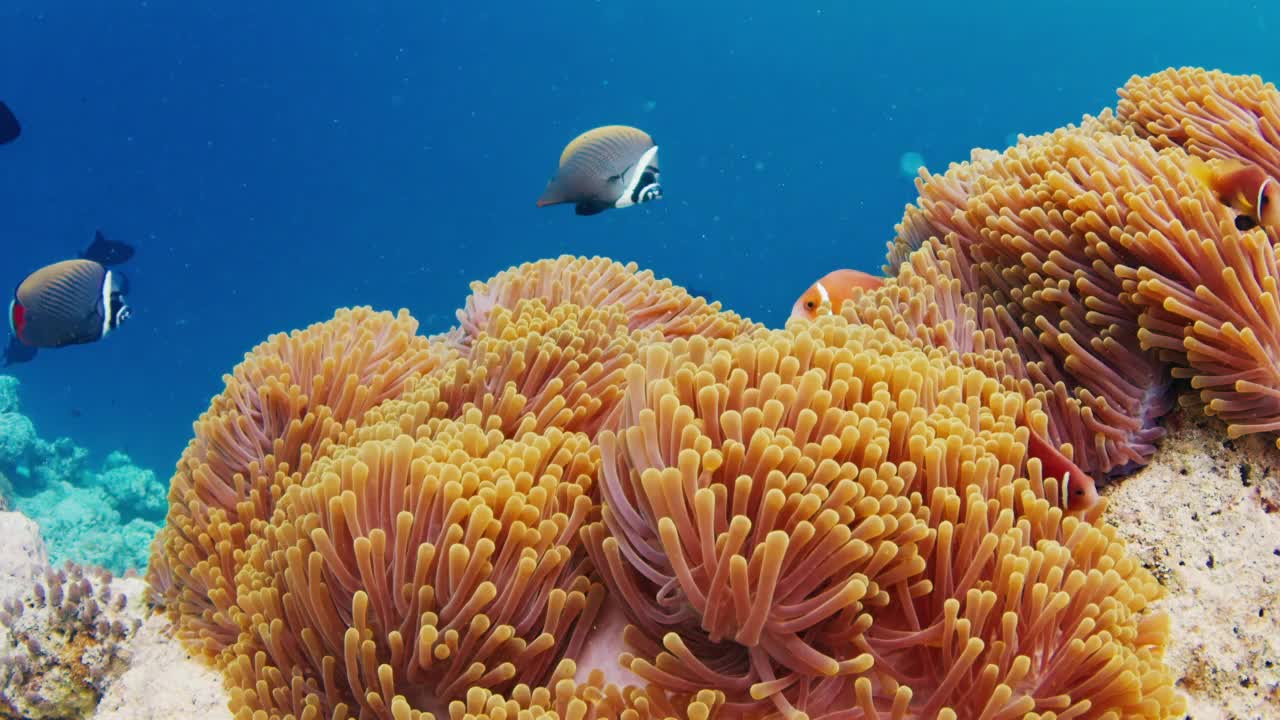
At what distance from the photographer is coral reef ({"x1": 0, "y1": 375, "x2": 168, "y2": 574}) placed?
37.2 ft

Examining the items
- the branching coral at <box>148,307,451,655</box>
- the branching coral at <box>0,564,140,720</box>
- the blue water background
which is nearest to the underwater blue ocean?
the blue water background

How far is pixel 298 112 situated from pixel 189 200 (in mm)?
7773

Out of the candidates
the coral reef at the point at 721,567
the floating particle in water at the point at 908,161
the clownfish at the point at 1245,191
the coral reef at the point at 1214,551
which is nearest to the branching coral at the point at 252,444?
the coral reef at the point at 721,567

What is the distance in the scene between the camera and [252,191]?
45594 millimetres

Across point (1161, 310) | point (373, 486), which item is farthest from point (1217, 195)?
point (373, 486)

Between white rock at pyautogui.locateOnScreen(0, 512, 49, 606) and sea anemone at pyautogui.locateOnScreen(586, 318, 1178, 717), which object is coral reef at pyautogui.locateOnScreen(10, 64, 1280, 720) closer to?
sea anemone at pyautogui.locateOnScreen(586, 318, 1178, 717)

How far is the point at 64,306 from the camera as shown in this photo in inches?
193

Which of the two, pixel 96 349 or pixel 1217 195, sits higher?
pixel 96 349

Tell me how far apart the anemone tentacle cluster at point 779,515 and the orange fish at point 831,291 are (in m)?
0.89

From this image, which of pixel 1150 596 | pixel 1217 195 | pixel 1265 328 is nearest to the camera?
pixel 1150 596

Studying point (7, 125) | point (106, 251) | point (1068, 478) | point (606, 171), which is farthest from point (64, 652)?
point (106, 251)

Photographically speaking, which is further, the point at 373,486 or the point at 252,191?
the point at 252,191

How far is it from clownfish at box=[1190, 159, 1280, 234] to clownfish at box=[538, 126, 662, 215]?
3257 millimetres

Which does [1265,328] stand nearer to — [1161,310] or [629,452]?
[1161,310]
